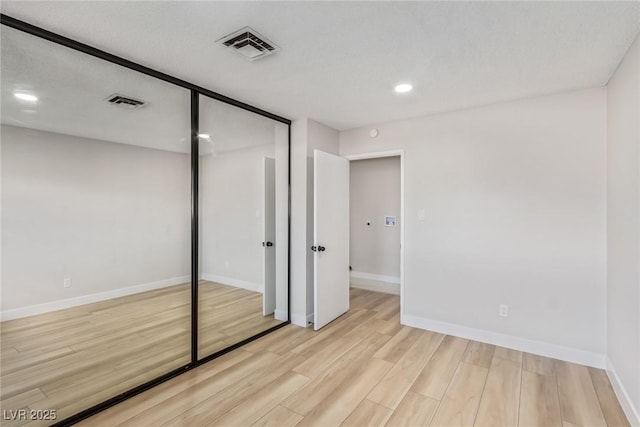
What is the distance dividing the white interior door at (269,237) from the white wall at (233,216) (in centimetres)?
6

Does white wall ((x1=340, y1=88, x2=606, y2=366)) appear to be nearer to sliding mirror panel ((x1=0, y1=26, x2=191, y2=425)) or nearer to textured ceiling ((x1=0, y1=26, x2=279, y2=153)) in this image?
textured ceiling ((x1=0, y1=26, x2=279, y2=153))

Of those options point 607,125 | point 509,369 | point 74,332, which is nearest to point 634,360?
point 509,369

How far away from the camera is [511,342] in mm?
3123

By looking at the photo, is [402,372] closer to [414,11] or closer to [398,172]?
[414,11]

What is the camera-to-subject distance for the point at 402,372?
268cm

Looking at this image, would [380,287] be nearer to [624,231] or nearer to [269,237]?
[269,237]

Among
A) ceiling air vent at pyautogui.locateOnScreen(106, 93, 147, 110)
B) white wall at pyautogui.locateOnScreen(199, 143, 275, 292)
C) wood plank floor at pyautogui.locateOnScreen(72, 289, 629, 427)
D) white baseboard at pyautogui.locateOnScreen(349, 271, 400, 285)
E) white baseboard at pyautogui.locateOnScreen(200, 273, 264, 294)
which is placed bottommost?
wood plank floor at pyautogui.locateOnScreen(72, 289, 629, 427)

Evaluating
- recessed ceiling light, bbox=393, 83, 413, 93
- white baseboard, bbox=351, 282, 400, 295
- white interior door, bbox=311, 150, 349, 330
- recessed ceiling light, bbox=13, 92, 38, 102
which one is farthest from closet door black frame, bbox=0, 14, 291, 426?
white baseboard, bbox=351, 282, 400, 295

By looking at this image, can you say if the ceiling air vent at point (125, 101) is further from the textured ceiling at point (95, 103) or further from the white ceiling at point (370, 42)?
the white ceiling at point (370, 42)

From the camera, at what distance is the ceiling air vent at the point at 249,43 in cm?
194

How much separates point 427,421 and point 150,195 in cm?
271

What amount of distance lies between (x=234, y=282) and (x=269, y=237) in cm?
73

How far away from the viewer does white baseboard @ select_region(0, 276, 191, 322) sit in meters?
1.99

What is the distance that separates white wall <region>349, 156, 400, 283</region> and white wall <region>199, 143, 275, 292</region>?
2.48 m
